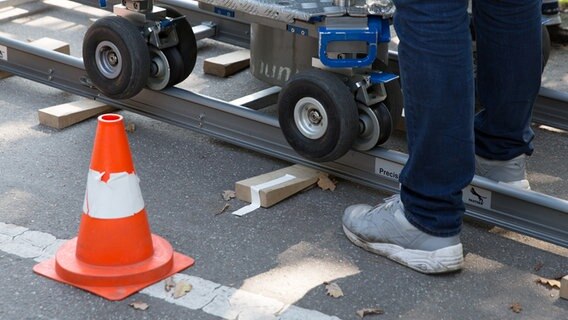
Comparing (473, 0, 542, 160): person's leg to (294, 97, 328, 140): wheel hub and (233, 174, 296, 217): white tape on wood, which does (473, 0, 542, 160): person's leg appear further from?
(233, 174, 296, 217): white tape on wood

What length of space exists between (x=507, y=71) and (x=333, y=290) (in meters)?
1.09

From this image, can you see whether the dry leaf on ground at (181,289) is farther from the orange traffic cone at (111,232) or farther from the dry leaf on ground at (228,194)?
the dry leaf on ground at (228,194)

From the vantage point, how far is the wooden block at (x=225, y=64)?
227 inches

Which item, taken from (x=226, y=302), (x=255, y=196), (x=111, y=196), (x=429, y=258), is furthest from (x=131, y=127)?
(x=429, y=258)

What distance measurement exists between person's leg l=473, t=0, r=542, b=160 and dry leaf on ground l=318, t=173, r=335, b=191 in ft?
2.09

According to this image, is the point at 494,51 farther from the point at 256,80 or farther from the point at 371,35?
the point at 256,80

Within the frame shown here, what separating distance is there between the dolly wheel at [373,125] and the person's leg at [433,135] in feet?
1.63

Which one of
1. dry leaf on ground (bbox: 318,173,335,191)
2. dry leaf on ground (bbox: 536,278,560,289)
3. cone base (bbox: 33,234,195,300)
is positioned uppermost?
cone base (bbox: 33,234,195,300)

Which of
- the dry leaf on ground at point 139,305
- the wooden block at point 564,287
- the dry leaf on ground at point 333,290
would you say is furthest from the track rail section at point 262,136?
the dry leaf on ground at point 139,305

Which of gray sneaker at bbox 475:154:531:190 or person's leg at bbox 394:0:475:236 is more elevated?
person's leg at bbox 394:0:475:236

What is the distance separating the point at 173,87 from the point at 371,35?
1.16 meters

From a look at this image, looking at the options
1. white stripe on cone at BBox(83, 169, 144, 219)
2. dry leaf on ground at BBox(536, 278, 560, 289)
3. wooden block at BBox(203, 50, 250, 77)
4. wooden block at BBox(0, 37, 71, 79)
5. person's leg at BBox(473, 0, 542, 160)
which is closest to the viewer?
white stripe on cone at BBox(83, 169, 144, 219)

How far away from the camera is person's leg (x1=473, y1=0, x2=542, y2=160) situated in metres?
3.83

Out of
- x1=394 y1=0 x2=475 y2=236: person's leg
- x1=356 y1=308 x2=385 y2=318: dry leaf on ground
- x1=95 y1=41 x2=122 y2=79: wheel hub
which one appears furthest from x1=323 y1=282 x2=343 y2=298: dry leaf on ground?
x1=95 y1=41 x2=122 y2=79: wheel hub
